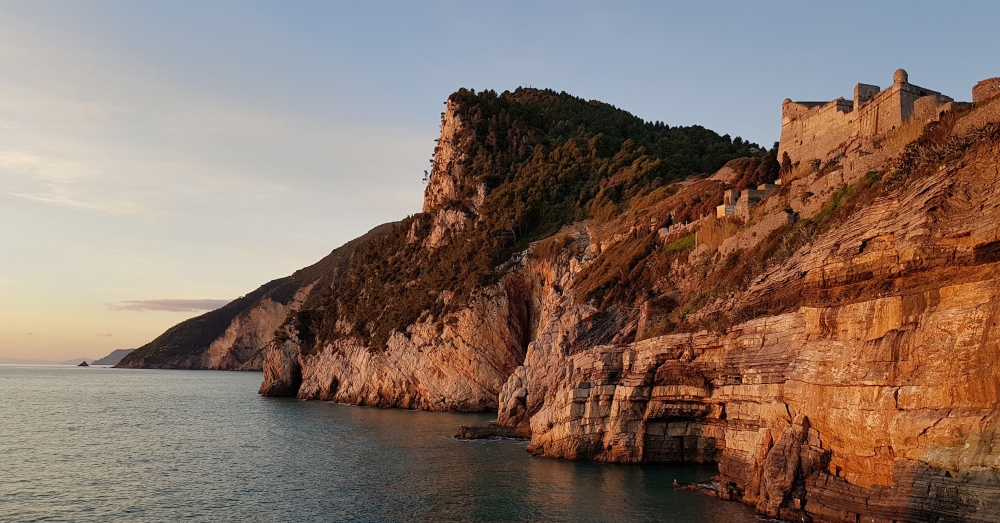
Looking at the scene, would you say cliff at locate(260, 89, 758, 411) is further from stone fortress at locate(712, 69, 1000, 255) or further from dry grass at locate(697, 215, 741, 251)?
stone fortress at locate(712, 69, 1000, 255)

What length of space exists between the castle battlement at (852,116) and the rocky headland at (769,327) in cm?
19

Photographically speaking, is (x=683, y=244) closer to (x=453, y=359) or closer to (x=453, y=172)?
(x=453, y=359)

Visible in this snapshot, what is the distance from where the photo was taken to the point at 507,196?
254 ft

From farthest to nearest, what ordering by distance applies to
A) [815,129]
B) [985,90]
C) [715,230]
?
[715,230] < [815,129] < [985,90]

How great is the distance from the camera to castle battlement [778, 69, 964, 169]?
3027 cm

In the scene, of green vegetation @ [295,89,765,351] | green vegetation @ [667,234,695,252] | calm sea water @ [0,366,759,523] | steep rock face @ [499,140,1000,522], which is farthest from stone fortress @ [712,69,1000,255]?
green vegetation @ [295,89,765,351]

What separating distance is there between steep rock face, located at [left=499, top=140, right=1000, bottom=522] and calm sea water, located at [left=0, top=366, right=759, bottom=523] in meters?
2.85

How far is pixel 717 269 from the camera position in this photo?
3547 centimetres

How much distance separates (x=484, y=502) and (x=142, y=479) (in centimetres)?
1593

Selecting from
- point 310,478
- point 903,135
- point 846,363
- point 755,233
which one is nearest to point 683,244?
point 755,233

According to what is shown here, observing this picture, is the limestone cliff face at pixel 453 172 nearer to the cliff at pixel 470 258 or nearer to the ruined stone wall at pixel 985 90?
the cliff at pixel 470 258

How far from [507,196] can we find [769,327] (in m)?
53.6

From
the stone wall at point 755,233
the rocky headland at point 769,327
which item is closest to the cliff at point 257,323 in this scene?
the rocky headland at point 769,327

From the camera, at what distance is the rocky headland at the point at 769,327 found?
18.2m
